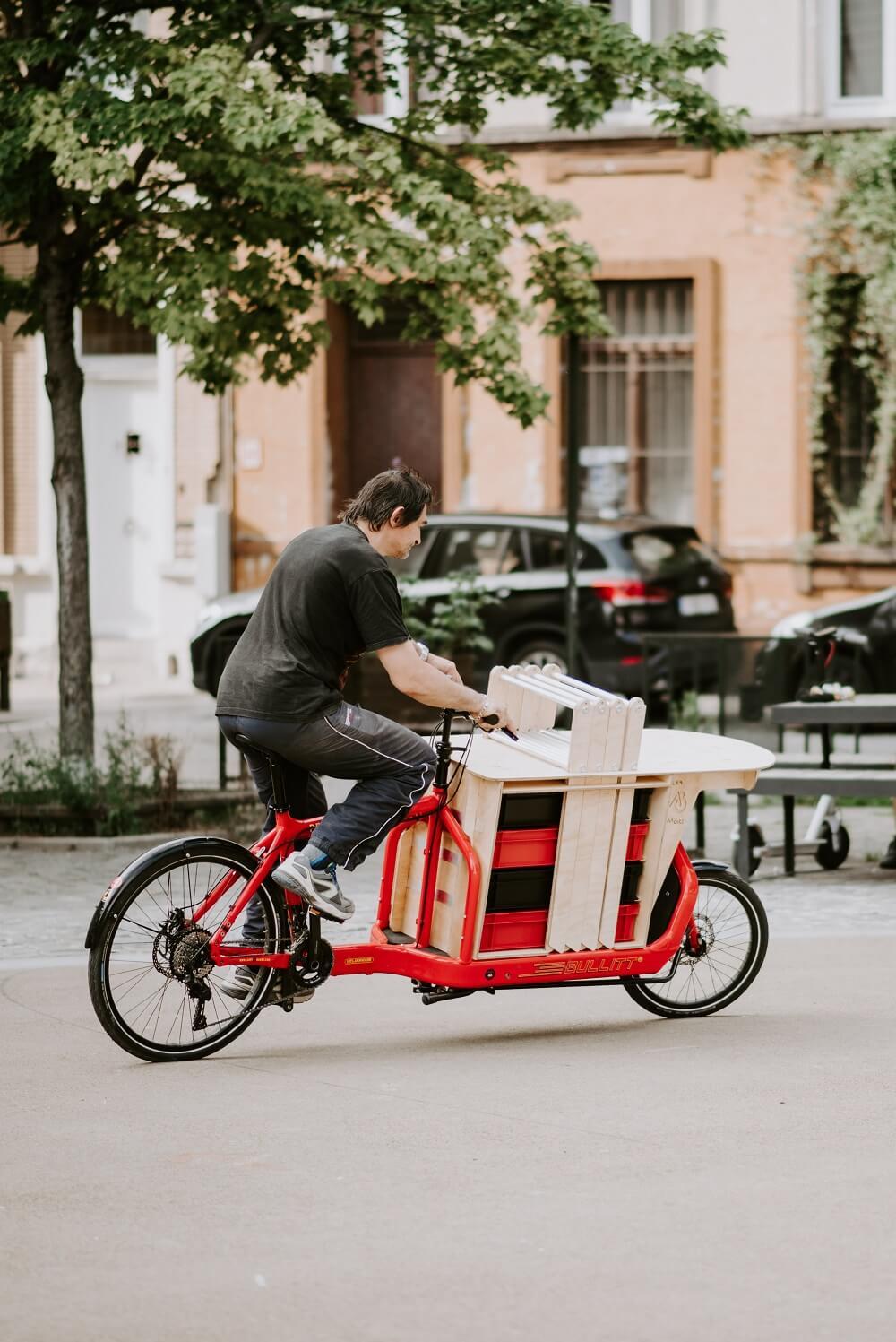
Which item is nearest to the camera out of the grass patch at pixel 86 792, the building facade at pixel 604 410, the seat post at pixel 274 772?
the seat post at pixel 274 772

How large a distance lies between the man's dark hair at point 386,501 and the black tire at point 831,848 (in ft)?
15.6

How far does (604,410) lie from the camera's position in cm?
2175

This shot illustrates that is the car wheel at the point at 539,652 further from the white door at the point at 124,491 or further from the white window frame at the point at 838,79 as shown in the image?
the white window frame at the point at 838,79

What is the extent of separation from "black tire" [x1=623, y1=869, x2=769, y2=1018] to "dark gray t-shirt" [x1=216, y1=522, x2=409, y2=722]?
145cm

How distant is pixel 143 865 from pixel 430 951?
96 centimetres

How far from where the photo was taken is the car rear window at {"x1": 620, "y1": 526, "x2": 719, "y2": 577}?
1666 cm

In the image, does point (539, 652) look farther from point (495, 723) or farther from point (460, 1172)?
point (460, 1172)

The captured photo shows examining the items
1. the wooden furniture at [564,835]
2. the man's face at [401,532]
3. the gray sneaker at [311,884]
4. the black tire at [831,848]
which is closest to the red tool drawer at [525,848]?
the wooden furniture at [564,835]

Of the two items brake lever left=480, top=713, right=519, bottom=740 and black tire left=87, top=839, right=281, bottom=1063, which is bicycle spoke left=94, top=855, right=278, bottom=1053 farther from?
brake lever left=480, top=713, right=519, bottom=740

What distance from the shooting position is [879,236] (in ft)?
66.9

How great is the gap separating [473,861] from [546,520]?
10.7 m

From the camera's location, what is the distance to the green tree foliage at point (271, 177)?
10.7 metres

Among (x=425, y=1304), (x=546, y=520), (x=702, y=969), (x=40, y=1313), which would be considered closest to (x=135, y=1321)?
(x=40, y=1313)

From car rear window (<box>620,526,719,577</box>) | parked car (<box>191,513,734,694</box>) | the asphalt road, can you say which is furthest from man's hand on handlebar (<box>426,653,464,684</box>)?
car rear window (<box>620,526,719,577</box>)
